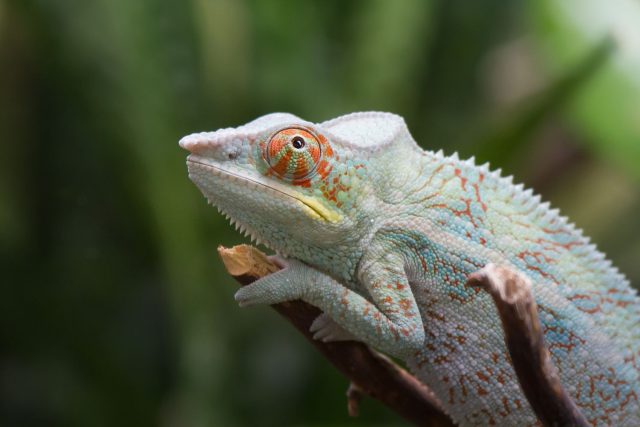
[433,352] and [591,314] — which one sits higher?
[591,314]

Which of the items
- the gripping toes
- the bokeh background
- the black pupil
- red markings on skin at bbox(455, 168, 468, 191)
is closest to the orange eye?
the black pupil

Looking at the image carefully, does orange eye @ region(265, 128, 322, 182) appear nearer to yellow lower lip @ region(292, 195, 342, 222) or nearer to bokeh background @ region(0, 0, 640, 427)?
yellow lower lip @ region(292, 195, 342, 222)

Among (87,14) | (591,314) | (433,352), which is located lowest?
(433,352)

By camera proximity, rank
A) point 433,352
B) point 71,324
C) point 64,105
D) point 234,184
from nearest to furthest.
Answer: point 234,184
point 433,352
point 71,324
point 64,105

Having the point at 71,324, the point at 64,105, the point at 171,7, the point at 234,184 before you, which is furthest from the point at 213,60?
the point at 234,184

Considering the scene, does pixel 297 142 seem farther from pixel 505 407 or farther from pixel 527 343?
pixel 505 407

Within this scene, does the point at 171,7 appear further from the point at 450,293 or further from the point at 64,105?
the point at 450,293
